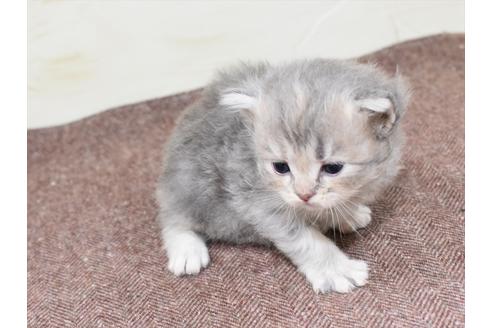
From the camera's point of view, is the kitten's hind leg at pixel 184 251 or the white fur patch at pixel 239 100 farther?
the kitten's hind leg at pixel 184 251

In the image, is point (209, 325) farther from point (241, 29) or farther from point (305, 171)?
point (241, 29)

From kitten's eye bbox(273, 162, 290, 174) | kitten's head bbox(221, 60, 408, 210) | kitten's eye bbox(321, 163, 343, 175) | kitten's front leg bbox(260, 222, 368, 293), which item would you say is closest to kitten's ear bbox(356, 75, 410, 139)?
kitten's head bbox(221, 60, 408, 210)

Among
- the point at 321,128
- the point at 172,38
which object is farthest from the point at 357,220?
the point at 172,38

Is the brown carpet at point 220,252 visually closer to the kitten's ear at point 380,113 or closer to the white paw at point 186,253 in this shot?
the white paw at point 186,253

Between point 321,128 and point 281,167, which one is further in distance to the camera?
point 281,167

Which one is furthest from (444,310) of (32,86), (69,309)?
(32,86)

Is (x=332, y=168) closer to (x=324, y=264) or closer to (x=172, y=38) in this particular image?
(x=324, y=264)

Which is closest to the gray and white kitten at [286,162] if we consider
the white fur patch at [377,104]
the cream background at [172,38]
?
the white fur patch at [377,104]
